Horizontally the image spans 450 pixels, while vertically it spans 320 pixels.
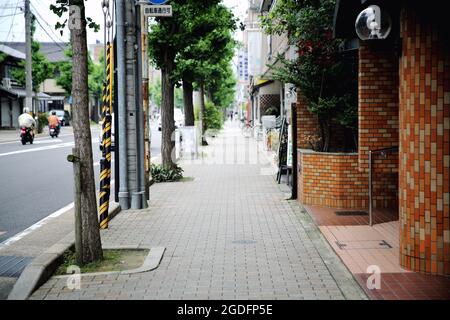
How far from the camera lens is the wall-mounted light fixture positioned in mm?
6977

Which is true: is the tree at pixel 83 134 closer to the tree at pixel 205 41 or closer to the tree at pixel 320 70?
the tree at pixel 320 70

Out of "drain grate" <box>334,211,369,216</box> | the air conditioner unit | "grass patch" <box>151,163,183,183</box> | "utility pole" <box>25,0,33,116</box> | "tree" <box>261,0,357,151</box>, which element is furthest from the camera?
the air conditioner unit

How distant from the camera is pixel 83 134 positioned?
7.06 metres

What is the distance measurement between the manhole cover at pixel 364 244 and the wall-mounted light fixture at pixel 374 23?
2699 millimetres

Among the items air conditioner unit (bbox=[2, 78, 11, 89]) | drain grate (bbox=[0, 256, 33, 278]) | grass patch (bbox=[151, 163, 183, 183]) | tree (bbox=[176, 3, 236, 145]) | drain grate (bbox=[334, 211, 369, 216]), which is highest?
air conditioner unit (bbox=[2, 78, 11, 89])

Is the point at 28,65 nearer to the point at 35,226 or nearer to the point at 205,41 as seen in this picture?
the point at 205,41

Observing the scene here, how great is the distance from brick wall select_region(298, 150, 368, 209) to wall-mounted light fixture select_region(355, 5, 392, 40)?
13.0 ft

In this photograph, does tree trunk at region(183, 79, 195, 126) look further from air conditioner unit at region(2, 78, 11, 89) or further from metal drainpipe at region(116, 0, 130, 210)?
air conditioner unit at region(2, 78, 11, 89)

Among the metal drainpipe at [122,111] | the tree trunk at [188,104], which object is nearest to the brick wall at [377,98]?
the metal drainpipe at [122,111]

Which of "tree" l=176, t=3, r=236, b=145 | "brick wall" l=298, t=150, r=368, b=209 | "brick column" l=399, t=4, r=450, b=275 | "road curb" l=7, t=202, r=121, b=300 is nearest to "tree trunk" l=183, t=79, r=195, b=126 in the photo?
"tree" l=176, t=3, r=236, b=145

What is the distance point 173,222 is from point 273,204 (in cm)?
262

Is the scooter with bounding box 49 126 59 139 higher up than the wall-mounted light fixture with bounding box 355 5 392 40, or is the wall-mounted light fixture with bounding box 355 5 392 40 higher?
the wall-mounted light fixture with bounding box 355 5 392 40

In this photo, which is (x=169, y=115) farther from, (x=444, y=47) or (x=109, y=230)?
(x=444, y=47)

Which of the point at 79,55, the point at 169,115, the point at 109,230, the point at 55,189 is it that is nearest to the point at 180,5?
the point at 169,115
